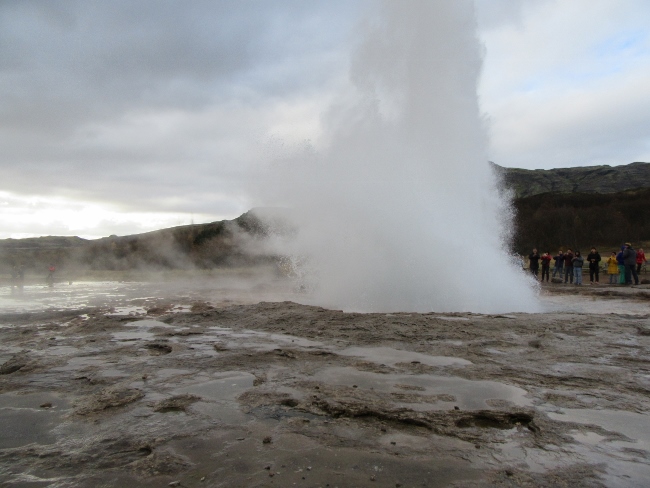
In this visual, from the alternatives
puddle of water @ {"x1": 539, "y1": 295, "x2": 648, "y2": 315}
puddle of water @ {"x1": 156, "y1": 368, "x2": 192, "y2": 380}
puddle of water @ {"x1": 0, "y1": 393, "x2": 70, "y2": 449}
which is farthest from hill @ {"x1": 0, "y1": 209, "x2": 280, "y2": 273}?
puddle of water @ {"x1": 0, "y1": 393, "x2": 70, "y2": 449}

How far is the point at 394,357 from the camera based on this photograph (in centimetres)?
549

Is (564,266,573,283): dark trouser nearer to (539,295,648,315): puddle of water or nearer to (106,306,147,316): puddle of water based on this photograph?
(539,295,648,315): puddle of water

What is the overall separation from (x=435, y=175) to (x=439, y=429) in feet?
31.4

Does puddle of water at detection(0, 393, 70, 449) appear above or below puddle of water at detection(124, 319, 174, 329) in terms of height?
below

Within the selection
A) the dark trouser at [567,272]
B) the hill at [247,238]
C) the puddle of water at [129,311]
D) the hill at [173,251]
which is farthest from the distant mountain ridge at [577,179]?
the puddle of water at [129,311]

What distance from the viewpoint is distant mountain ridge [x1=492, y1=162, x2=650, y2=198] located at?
72.6 metres

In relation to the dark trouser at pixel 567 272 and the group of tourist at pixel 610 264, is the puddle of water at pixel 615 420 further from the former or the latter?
the dark trouser at pixel 567 272

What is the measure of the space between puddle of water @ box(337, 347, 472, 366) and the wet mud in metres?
0.03

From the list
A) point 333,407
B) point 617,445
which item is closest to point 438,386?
point 333,407

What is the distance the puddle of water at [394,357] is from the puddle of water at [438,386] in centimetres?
54

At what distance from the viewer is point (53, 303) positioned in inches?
524

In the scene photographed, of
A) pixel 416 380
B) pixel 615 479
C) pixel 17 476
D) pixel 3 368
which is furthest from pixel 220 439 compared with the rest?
pixel 3 368

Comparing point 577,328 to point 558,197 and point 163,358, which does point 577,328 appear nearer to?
point 163,358

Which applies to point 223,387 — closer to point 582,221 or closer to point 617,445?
point 617,445
